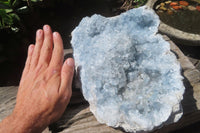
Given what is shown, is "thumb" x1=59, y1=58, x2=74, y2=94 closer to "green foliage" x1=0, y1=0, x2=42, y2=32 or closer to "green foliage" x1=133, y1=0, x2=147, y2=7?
"green foliage" x1=0, y1=0, x2=42, y2=32

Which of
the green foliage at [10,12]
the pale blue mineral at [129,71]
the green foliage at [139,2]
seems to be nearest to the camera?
the pale blue mineral at [129,71]

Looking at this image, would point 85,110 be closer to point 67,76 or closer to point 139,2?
point 67,76

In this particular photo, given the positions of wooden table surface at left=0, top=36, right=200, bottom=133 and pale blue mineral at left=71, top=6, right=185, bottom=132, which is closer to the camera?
pale blue mineral at left=71, top=6, right=185, bottom=132

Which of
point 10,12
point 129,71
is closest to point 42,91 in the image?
point 129,71

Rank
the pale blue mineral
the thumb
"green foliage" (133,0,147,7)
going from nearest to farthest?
the pale blue mineral, the thumb, "green foliage" (133,0,147,7)

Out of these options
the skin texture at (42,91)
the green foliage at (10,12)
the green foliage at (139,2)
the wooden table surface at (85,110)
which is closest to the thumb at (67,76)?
the skin texture at (42,91)

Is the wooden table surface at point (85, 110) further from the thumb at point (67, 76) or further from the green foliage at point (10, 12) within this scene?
the green foliage at point (10, 12)


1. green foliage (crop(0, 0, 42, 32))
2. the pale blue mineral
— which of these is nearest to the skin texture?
the pale blue mineral
